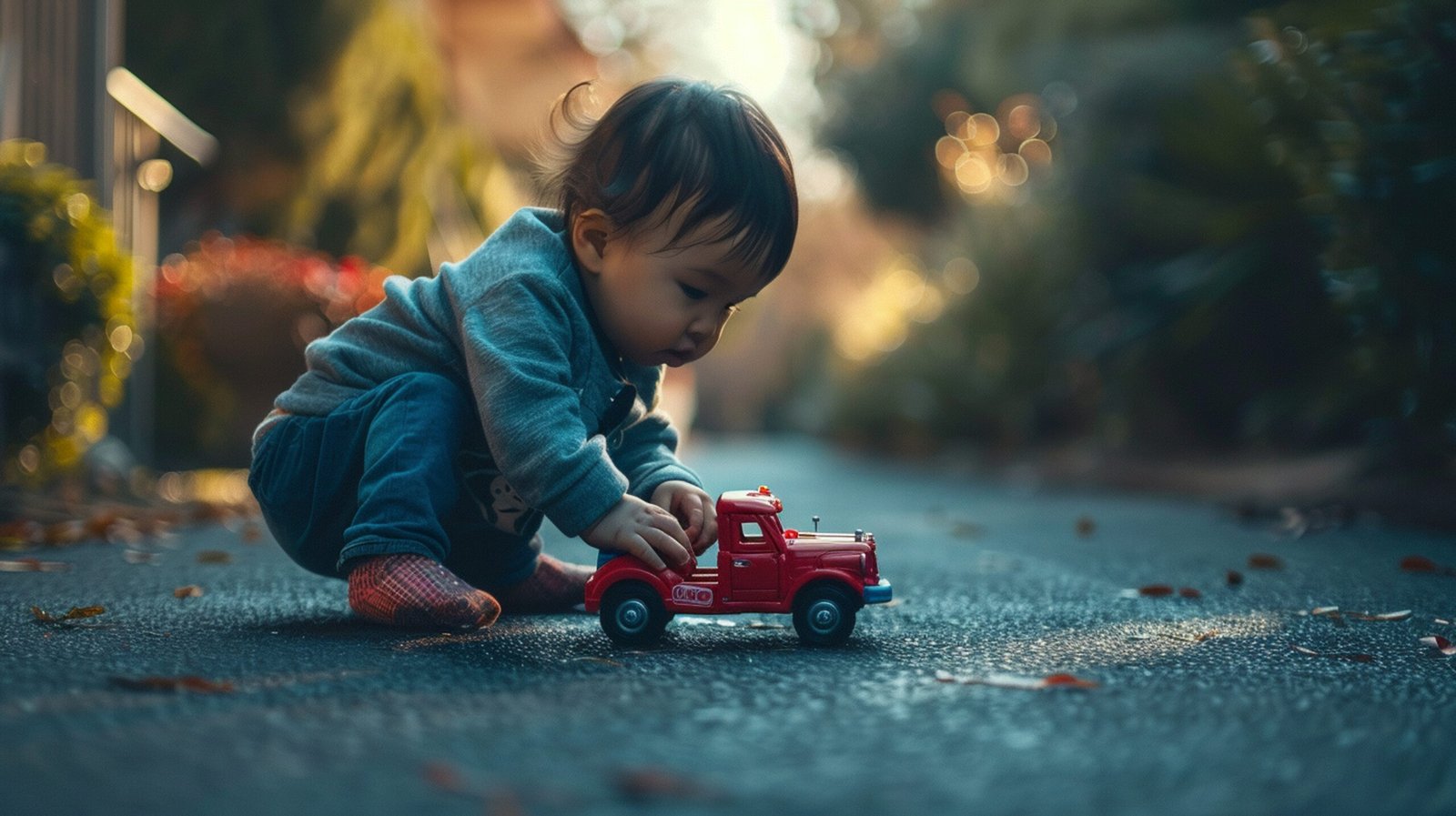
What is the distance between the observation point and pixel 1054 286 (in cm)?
926

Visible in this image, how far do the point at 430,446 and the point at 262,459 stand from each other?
0.39 meters

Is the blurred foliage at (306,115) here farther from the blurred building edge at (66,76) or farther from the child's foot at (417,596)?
the child's foot at (417,596)

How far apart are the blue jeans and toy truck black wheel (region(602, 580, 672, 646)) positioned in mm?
296

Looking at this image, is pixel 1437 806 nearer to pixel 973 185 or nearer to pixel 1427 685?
pixel 1427 685

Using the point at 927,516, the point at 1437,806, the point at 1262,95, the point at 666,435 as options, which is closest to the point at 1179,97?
the point at 1262,95

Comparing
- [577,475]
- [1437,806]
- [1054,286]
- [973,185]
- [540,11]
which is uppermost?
[540,11]

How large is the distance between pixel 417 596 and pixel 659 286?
0.61 m

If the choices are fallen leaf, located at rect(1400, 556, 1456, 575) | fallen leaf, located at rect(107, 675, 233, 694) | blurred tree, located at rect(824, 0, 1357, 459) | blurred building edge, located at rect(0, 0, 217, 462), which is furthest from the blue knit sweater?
blurred tree, located at rect(824, 0, 1357, 459)

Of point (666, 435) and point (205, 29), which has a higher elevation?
point (205, 29)

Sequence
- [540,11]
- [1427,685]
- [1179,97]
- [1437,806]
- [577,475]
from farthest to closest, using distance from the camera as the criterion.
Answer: [540,11]
[1179,97]
[577,475]
[1427,685]
[1437,806]

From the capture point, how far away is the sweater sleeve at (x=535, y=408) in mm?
2014

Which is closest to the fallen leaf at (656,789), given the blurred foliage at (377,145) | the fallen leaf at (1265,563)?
the fallen leaf at (1265,563)

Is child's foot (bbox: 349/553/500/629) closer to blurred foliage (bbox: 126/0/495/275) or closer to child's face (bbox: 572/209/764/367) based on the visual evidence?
child's face (bbox: 572/209/764/367)

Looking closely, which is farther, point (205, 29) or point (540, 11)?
point (540, 11)
